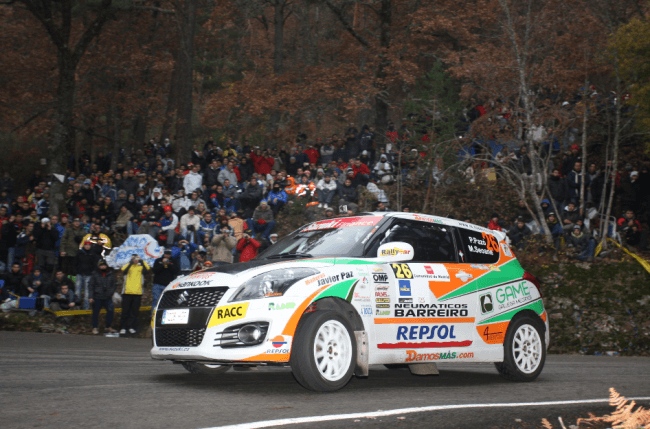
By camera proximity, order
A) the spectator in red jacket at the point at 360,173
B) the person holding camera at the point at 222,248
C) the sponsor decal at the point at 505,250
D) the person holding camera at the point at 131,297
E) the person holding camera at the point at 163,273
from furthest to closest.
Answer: the spectator in red jacket at the point at 360,173 < the person holding camera at the point at 222,248 < the person holding camera at the point at 163,273 < the person holding camera at the point at 131,297 < the sponsor decal at the point at 505,250

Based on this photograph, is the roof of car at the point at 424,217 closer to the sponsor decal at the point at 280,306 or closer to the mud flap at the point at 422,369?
the mud flap at the point at 422,369

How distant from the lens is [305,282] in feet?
22.9

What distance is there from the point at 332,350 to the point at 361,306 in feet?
2.05

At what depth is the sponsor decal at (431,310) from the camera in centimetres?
775

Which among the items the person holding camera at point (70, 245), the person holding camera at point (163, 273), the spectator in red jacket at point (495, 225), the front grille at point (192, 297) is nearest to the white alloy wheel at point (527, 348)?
the front grille at point (192, 297)

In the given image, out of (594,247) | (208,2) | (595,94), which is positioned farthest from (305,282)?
(208,2)

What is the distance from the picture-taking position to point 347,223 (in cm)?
826

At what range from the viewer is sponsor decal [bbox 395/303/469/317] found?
7.75 metres

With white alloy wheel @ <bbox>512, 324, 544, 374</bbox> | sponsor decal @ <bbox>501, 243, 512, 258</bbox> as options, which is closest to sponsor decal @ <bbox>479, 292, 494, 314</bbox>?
white alloy wheel @ <bbox>512, 324, 544, 374</bbox>

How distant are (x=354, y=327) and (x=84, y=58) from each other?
31164 mm

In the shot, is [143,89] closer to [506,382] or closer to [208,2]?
[208,2]

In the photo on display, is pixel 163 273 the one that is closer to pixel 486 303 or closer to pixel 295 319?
pixel 486 303

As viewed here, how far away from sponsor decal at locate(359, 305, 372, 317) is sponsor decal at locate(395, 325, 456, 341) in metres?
0.45

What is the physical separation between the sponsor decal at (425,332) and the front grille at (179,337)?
2115 mm
